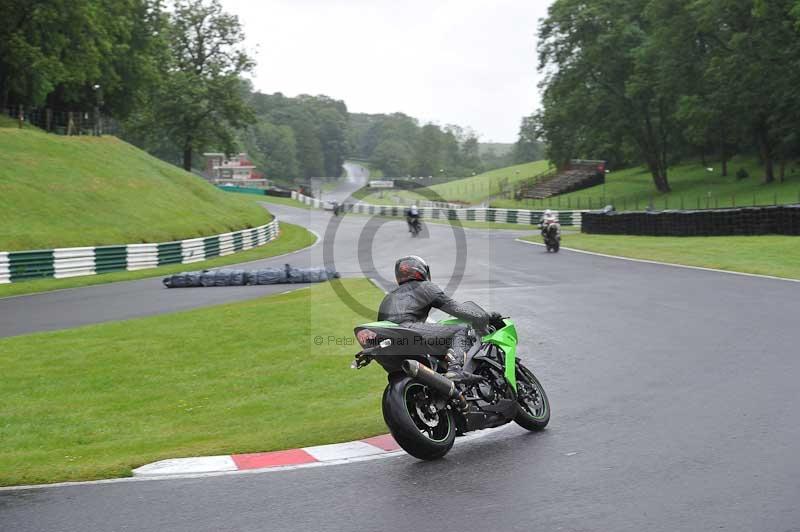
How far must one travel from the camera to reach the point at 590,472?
637 cm

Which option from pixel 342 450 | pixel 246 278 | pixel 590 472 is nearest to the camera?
pixel 590 472

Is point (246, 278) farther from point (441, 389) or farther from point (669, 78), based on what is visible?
point (669, 78)

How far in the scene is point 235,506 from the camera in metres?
5.83

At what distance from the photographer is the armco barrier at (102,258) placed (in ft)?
87.1

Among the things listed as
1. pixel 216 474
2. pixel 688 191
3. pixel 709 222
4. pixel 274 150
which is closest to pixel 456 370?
pixel 216 474

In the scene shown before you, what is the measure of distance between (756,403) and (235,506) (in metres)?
5.17

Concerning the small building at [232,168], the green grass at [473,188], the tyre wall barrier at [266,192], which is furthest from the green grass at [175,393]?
the small building at [232,168]

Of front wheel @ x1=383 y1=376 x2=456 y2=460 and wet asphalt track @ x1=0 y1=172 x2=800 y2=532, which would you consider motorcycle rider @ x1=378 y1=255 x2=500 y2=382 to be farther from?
wet asphalt track @ x1=0 y1=172 x2=800 y2=532

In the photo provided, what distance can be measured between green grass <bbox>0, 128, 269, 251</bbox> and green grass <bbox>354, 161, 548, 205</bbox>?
133 feet

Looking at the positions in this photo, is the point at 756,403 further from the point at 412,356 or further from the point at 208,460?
the point at 208,460

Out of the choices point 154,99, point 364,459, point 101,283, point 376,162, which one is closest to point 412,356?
point 364,459

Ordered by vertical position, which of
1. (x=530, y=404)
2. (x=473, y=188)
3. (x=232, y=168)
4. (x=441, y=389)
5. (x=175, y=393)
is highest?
(x=232, y=168)

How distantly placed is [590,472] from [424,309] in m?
2.02

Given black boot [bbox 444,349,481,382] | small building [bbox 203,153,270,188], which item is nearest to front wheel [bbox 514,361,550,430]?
black boot [bbox 444,349,481,382]
